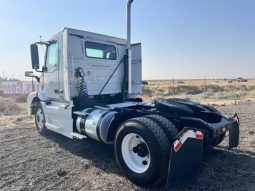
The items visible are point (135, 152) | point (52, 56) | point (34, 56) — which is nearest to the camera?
point (135, 152)

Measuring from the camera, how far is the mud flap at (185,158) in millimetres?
4426

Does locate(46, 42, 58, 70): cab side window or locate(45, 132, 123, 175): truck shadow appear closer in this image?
locate(45, 132, 123, 175): truck shadow

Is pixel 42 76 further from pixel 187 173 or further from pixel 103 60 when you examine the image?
pixel 187 173

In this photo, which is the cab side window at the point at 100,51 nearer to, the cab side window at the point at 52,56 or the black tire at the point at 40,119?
the cab side window at the point at 52,56

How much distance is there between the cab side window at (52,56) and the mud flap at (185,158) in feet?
15.2

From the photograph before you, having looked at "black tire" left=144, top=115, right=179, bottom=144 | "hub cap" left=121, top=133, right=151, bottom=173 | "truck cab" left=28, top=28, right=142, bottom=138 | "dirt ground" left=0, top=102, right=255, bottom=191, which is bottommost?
"dirt ground" left=0, top=102, right=255, bottom=191

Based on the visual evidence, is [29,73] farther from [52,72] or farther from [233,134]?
[233,134]

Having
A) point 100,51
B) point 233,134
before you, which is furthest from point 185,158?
point 100,51

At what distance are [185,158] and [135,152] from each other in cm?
99

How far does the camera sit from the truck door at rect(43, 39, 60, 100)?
26.2 feet

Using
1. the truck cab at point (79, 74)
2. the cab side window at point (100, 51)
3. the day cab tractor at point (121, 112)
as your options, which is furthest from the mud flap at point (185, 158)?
the cab side window at point (100, 51)

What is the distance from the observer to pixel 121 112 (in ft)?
19.4

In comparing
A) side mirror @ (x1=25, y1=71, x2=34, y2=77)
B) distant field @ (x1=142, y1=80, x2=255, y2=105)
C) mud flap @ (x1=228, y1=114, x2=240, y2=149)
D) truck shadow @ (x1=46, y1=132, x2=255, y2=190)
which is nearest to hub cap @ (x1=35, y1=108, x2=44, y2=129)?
side mirror @ (x1=25, y1=71, x2=34, y2=77)

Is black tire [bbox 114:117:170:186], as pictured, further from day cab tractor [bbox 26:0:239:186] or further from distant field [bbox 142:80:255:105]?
distant field [bbox 142:80:255:105]
